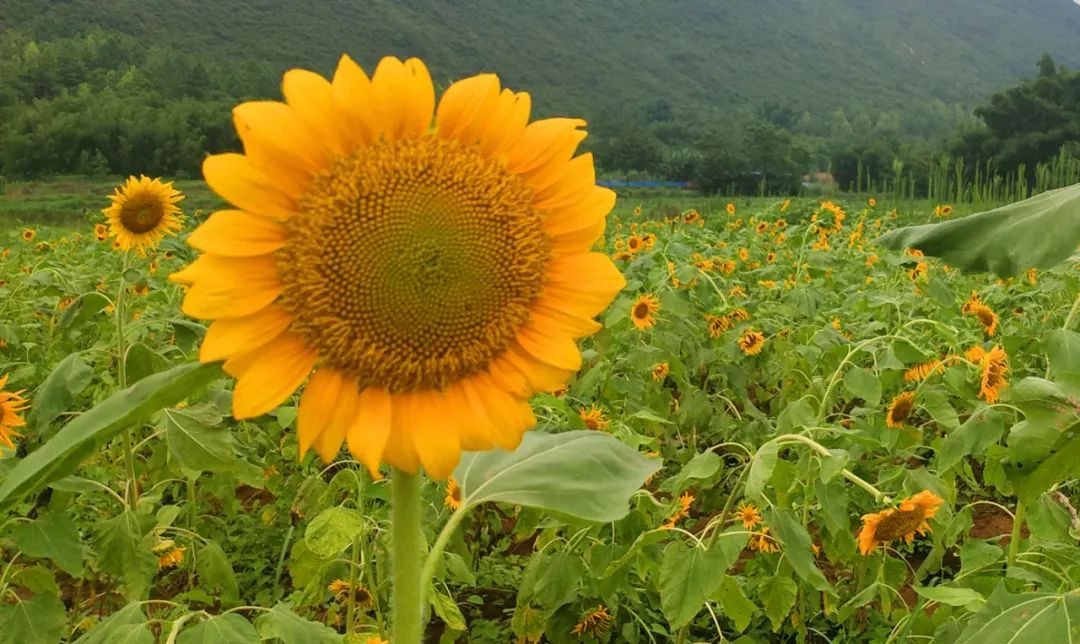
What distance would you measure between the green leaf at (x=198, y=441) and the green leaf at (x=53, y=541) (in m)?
0.28

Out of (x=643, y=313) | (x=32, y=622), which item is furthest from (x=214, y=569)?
(x=643, y=313)

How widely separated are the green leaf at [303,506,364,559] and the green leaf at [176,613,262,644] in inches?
18.0

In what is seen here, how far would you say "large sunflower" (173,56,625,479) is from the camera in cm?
69

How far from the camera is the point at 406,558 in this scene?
756mm

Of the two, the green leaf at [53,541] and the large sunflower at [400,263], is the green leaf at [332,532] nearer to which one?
the green leaf at [53,541]

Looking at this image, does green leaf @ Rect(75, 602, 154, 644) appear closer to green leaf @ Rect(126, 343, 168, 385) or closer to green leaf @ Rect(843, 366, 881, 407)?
green leaf @ Rect(126, 343, 168, 385)

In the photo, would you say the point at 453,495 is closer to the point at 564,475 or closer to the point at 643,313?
the point at 564,475

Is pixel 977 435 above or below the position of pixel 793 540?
above

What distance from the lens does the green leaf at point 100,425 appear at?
643 millimetres

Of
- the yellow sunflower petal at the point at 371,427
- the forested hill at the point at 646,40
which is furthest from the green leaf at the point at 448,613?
the forested hill at the point at 646,40

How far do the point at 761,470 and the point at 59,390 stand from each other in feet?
4.21

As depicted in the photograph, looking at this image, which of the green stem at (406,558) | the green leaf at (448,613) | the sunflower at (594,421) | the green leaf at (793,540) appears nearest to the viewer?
the green stem at (406,558)

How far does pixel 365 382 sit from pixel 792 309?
127 inches

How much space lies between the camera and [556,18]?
8750 cm
